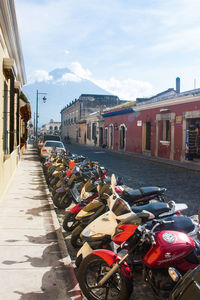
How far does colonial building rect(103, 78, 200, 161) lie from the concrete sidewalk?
12.6m

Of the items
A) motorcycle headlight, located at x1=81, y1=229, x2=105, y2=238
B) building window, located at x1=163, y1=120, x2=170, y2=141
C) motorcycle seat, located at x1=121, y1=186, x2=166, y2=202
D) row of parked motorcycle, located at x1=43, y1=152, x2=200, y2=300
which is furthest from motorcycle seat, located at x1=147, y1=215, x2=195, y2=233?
building window, located at x1=163, y1=120, x2=170, y2=141

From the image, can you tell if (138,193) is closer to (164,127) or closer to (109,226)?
(109,226)

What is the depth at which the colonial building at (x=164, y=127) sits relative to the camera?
17141mm

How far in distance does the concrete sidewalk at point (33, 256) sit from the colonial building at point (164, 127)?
41.5 ft

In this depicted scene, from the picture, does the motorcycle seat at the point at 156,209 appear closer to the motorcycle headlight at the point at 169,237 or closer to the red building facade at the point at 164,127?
the motorcycle headlight at the point at 169,237

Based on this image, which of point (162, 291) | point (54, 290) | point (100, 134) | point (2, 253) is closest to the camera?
point (162, 291)

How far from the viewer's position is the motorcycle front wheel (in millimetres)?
2795

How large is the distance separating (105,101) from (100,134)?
56.6 ft

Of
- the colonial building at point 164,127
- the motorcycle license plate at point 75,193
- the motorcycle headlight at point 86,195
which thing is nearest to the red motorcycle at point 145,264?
the motorcycle headlight at point 86,195

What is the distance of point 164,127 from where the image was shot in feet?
67.1

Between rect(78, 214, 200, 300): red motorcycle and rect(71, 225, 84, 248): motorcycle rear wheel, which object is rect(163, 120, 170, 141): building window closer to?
rect(71, 225, 84, 248): motorcycle rear wheel

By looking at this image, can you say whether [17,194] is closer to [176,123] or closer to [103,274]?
[103,274]

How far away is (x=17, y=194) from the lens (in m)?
7.81

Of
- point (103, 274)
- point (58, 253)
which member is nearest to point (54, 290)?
point (103, 274)
